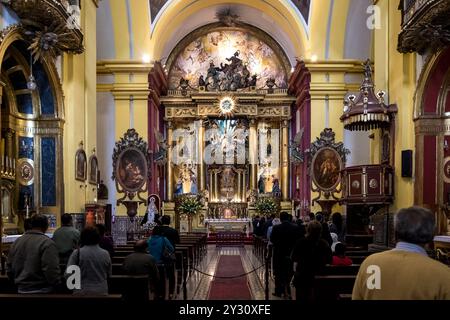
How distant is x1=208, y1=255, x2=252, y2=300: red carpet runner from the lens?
9336mm

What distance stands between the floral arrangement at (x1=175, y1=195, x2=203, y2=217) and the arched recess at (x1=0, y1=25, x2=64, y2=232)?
11672 mm

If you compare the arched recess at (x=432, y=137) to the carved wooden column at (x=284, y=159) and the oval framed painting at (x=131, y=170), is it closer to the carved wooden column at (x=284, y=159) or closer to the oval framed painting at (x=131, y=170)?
the oval framed painting at (x=131, y=170)

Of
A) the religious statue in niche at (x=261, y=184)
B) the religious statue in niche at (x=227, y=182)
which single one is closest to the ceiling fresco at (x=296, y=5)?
the religious statue in niche at (x=261, y=184)

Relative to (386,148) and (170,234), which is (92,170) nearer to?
(170,234)

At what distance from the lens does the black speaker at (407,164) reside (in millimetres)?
11266

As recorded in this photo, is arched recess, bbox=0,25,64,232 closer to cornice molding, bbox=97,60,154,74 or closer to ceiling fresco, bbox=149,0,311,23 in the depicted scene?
cornice molding, bbox=97,60,154,74

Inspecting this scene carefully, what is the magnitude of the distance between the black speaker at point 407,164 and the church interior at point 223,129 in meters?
0.04

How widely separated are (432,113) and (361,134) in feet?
30.1

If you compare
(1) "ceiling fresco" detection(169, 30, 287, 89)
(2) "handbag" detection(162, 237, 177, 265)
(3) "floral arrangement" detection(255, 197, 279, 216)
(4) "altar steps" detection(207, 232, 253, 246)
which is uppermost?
(1) "ceiling fresco" detection(169, 30, 287, 89)

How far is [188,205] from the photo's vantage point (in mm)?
23234

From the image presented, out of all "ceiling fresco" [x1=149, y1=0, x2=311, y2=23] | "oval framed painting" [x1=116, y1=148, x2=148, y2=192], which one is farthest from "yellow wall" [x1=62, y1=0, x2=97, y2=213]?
"ceiling fresco" [x1=149, y1=0, x2=311, y2=23]
